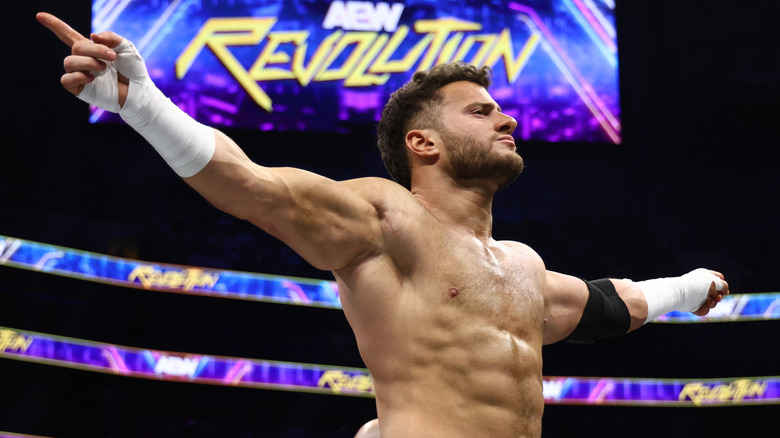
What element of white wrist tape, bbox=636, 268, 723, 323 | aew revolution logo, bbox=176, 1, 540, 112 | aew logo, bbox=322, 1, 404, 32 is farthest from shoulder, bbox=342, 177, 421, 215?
aew logo, bbox=322, 1, 404, 32

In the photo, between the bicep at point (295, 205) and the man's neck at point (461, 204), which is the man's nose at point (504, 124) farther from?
the bicep at point (295, 205)

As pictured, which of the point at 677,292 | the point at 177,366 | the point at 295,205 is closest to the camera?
the point at 295,205

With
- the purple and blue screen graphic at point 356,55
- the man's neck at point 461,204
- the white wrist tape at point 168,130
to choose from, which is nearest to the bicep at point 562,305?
the man's neck at point 461,204

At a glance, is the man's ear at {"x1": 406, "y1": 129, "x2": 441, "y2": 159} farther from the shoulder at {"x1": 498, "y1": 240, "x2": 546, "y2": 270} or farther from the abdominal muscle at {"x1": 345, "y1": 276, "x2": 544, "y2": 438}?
the abdominal muscle at {"x1": 345, "y1": 276, "x2": 544, "y2": 438}

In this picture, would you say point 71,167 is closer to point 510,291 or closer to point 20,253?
point 20,253

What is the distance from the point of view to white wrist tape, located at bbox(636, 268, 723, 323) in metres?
2.86

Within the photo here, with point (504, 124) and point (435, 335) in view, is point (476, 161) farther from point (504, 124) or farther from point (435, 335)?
point (435, 335)

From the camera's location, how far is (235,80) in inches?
219

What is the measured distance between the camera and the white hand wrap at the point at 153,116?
1.72m

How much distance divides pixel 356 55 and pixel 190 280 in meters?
2.02

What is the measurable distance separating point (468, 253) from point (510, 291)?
17 centimetres

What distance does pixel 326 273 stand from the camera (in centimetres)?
555

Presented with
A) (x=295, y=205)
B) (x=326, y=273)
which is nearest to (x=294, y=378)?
(x=326, y=273)

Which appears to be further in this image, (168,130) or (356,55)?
(356,55)
